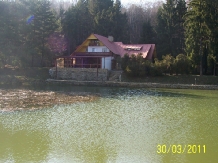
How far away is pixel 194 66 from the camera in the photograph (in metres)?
28.4

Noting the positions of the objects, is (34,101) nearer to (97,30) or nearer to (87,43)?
(87,43)

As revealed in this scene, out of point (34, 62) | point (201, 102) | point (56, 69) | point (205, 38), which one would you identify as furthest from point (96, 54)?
point (201, 102)

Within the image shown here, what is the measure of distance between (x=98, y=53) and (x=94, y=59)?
1.08 metres

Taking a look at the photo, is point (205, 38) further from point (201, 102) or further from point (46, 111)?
point (46, 111)

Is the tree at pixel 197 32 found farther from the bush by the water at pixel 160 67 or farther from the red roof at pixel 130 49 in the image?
the red roof at pixel 130 49

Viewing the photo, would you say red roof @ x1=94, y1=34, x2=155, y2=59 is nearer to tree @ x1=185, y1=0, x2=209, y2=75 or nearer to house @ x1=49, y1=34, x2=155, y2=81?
house @ x1=49, y1=34, x2=155, y2=81

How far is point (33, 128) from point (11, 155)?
2.97 metres

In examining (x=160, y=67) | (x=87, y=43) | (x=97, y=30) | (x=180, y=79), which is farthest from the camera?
(x=97, y=30)

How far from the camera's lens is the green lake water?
7812 mm

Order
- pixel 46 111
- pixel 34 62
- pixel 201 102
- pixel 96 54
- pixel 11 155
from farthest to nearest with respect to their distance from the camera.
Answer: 1. pixel 34 62
2. pixel 96 54
3. pixel 201 102
4. pixel 46 111
5. pixel 11 155

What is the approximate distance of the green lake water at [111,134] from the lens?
7812 millimetres
